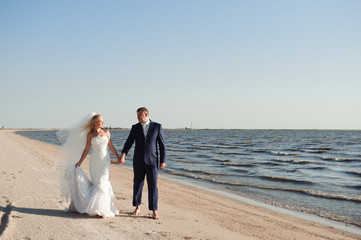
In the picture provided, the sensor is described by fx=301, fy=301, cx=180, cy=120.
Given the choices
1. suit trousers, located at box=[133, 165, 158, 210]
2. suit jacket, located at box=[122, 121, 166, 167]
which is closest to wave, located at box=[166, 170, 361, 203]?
suit trousers, located at box=[133, 165, 158, 210]

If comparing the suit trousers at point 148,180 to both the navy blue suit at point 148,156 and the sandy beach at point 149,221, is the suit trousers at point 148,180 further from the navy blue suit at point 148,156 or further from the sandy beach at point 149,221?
the sandy beach at point 149,221

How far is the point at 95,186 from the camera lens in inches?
232

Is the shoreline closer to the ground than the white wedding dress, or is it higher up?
closer to the ground

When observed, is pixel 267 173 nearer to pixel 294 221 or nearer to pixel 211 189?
pixel 211 189

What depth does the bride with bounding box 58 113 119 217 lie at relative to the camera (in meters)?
5.82

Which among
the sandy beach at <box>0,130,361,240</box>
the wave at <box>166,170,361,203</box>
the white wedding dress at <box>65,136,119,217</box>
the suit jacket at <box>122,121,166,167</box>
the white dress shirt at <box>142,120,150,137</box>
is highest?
the white dress shirt at <box>142,120,150,137</box>

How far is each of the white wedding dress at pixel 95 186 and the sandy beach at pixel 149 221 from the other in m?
0.20

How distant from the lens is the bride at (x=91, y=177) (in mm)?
5816

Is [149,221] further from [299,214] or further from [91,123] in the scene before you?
[299,214]

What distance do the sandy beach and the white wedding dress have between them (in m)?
0.20

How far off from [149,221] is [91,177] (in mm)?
1447

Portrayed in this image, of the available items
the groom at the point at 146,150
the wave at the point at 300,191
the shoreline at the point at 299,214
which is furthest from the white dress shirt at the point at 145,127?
the wave at the point at 300,191

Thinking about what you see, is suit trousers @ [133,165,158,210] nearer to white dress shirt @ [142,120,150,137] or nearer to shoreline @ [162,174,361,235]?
white dress shirt @ [142,120,150,137]

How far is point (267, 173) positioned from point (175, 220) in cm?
1089
